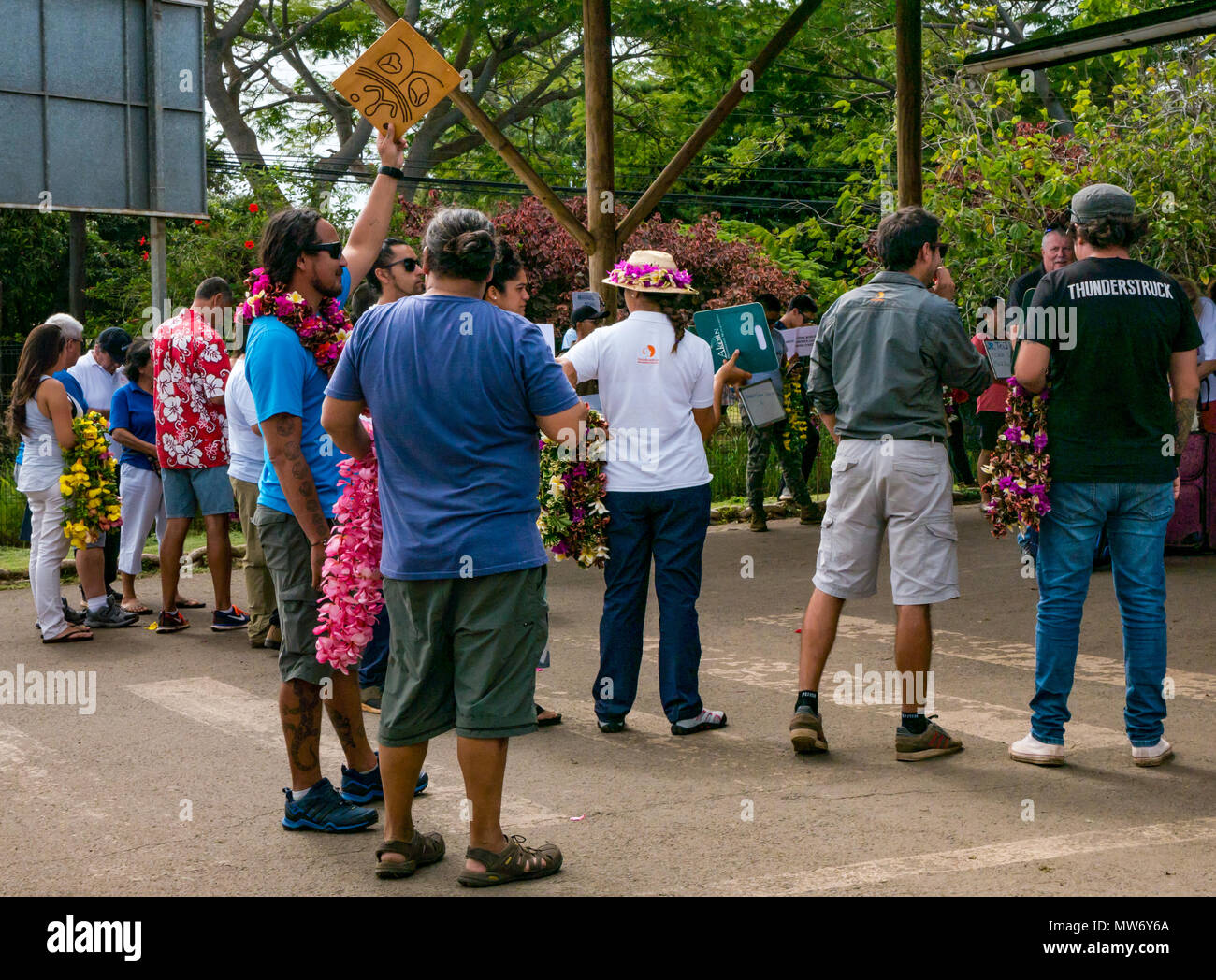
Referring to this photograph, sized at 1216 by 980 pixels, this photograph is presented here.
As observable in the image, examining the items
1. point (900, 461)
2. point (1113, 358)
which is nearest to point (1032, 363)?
point (1113, 358)

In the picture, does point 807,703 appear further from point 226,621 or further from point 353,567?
point 226,621

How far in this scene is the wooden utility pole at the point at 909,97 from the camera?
37.9 feet

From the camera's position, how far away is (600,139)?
33.4 feet

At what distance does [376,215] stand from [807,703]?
261 centimetres

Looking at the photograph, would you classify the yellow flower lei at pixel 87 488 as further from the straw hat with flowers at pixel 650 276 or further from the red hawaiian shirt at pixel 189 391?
the straw hat with flowers at pixel 650 276

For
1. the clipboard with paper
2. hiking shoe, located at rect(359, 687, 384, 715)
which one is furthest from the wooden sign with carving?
hiking shoe, located at rect(359, 687, 384, 715)

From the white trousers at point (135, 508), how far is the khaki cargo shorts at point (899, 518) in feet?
17.7

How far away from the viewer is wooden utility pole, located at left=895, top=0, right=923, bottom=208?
1156cm

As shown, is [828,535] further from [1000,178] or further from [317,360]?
[1000,178]

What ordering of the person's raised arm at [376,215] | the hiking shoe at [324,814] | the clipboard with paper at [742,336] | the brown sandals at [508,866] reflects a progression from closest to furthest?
the brown sandals at [508,866] < the hiking shoe at [324,814] < the person's raised arm at [376,215] < the clipboard with paper at [742,336]

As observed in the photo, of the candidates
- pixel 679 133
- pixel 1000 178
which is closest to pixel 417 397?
pixel 1000 178

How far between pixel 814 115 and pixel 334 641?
29674mm

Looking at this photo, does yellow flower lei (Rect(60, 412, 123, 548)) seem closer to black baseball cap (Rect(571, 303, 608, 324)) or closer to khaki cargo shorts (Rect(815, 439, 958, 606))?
black baseball cap (Rect(571, 303, 608, 324))

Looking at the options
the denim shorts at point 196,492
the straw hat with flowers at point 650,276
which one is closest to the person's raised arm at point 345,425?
the straw hat with flowers at point 650,276
